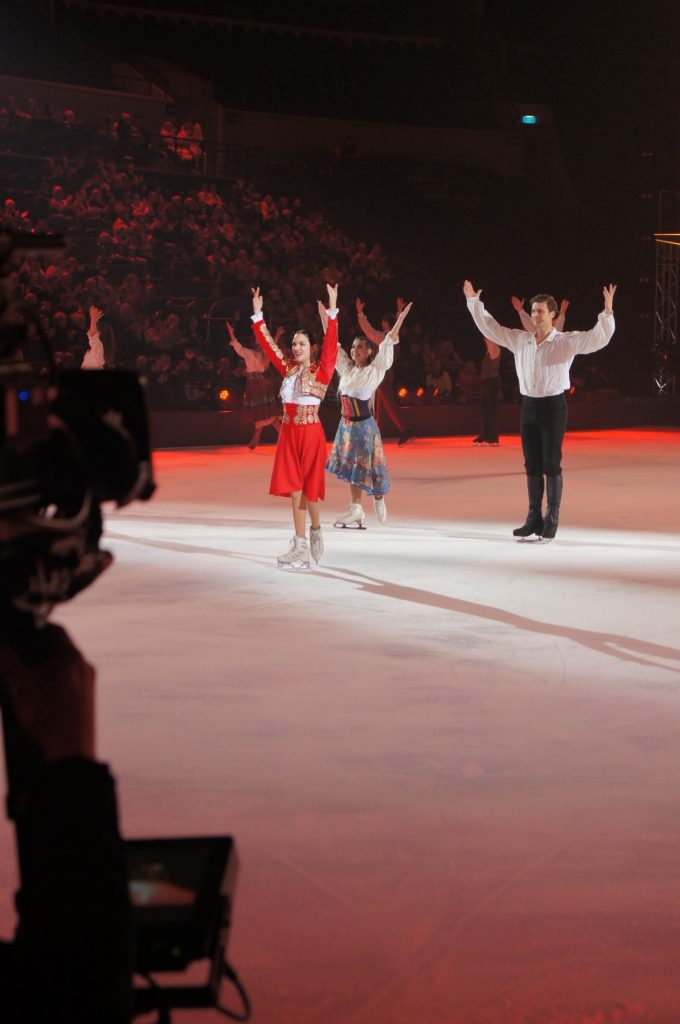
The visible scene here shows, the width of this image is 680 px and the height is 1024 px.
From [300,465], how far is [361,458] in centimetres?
230

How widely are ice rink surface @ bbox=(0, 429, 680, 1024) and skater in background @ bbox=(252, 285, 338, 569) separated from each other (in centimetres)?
27

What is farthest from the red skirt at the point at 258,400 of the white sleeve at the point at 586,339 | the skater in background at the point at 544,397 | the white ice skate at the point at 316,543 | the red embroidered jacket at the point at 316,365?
the white ice skate at the point at 316,543

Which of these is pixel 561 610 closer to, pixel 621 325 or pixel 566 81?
pixel 621 325

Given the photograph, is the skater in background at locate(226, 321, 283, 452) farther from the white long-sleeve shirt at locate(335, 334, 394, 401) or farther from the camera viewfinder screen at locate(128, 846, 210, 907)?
the camera viewfinder screen at locate(128, 846, 210, 907)

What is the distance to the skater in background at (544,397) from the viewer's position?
9.49 m

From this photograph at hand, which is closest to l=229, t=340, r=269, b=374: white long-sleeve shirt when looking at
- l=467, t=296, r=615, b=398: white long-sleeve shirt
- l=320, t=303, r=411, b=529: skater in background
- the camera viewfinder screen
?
l=320, t=303, r=411, b=529: skater in background

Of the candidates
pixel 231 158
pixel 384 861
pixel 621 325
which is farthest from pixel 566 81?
pixel 384 861

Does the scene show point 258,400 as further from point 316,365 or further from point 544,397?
point 316,365

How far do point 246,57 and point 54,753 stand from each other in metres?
27.1

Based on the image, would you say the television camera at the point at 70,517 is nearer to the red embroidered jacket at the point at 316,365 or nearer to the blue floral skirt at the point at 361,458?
the red embroidered jacket at the point at 316,365

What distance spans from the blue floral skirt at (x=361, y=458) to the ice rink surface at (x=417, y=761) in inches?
52.7

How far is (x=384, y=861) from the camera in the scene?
3.43 metres

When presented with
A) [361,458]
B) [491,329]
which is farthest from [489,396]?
[491,329]

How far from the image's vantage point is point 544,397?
959cm
